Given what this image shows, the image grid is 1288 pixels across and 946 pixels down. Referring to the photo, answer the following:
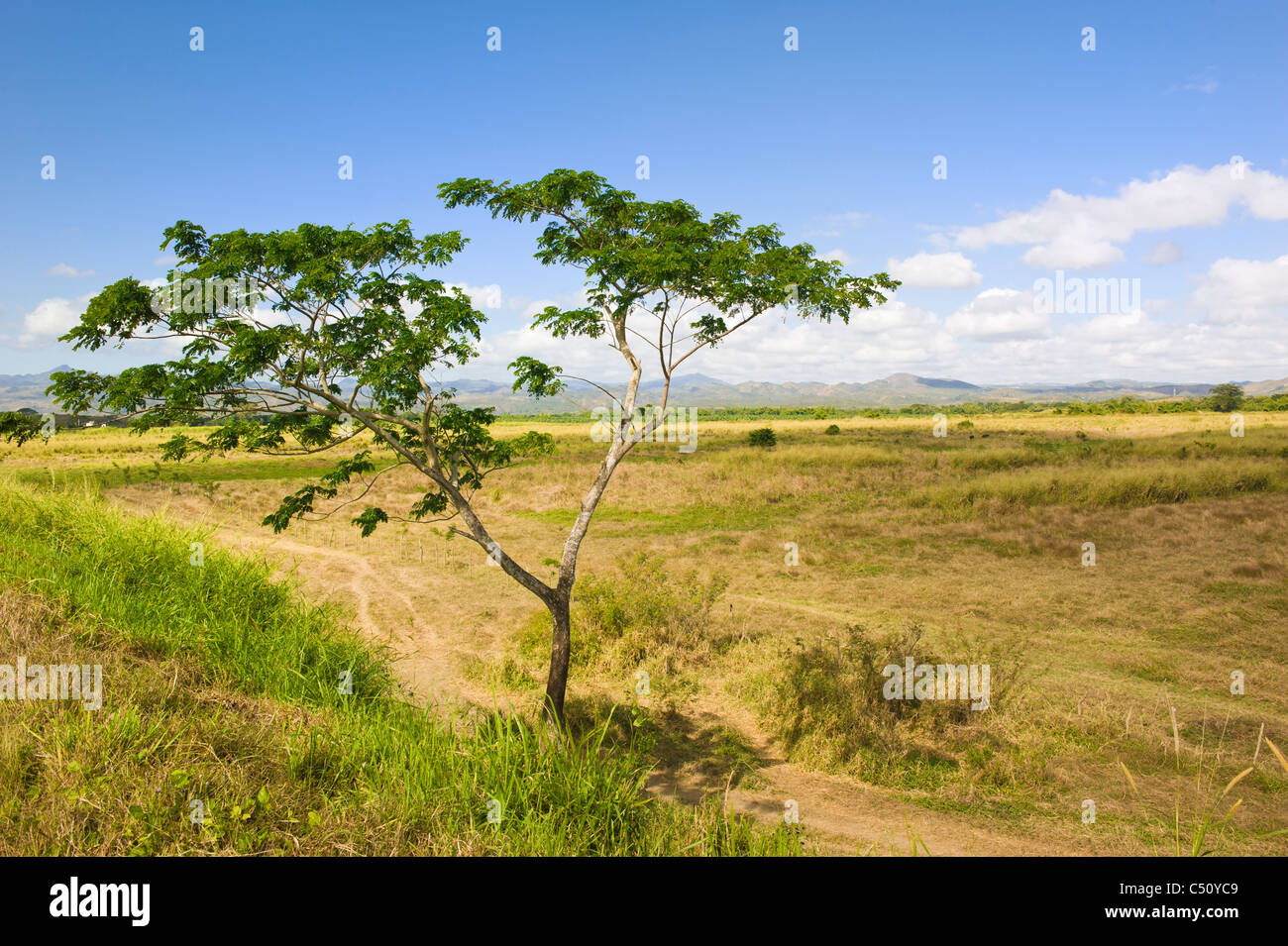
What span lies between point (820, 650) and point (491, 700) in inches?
232

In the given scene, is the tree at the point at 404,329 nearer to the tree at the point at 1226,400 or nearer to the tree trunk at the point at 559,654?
the tree trunk at the point at 559,654

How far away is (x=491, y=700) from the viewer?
39.3ft

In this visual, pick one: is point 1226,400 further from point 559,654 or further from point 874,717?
point 559,654

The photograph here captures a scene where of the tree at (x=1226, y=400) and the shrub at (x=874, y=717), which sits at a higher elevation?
the tree at (x=1226, y=400)

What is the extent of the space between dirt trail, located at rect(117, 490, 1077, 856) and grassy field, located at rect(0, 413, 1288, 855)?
0.06 m

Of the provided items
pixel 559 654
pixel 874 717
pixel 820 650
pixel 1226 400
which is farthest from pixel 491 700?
pixel 1226 400

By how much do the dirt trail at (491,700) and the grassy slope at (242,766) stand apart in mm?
1437

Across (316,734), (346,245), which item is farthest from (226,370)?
(316,734)

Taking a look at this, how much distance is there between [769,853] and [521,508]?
86.2 feet

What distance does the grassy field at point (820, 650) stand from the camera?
6098 millimetres

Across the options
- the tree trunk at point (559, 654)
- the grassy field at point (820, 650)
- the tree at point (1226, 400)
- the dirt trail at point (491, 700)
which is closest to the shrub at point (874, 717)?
the grassy field at point (820, 650)

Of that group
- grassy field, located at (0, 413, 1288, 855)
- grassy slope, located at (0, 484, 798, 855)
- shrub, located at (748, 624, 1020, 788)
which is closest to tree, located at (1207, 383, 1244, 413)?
grassy field, located at (0, 413, 1288, 855)

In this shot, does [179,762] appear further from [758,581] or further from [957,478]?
[957,478]

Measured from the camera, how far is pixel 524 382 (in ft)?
31.5
